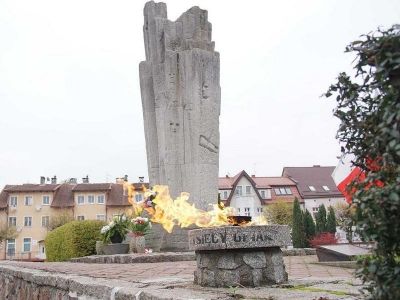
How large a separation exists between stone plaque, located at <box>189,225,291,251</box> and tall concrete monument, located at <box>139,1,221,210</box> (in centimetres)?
783

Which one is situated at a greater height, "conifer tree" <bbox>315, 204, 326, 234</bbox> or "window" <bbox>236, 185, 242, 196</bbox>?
"window" <bbox>236, 185, 242, 196</bbox>

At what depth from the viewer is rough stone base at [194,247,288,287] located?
182 inches

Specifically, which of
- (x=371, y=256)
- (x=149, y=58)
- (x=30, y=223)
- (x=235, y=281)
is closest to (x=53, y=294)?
(x=235, y=281)

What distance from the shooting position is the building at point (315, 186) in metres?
53.6

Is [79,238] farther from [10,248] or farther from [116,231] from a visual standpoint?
[10,248]

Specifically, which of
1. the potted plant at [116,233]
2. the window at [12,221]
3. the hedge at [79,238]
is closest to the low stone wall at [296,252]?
the potted plant at [116,233]

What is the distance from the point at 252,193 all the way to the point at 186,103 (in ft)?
136

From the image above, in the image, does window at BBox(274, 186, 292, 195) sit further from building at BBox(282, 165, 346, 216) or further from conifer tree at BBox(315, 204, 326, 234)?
conifer tree at BBox(315, 204, 326, 234)

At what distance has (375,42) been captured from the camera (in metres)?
2.03

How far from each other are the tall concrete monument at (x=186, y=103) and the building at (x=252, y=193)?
3981 cm

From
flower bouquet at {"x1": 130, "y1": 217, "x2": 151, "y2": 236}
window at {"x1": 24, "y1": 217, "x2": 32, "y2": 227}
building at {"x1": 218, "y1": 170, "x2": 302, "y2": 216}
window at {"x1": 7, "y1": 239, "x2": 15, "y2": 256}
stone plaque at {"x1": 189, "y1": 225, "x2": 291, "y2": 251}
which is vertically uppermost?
building at {"x1": 218, "y1": 170, "x2": 302, "y2": 216}

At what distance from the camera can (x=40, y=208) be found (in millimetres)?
57688

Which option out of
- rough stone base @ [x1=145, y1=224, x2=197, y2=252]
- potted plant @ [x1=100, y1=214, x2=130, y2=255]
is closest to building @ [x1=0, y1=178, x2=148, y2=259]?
potted plant @ [x1=100, y1=214, x2=130, y2=255]

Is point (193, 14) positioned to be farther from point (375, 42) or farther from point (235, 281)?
point (375, 42)
